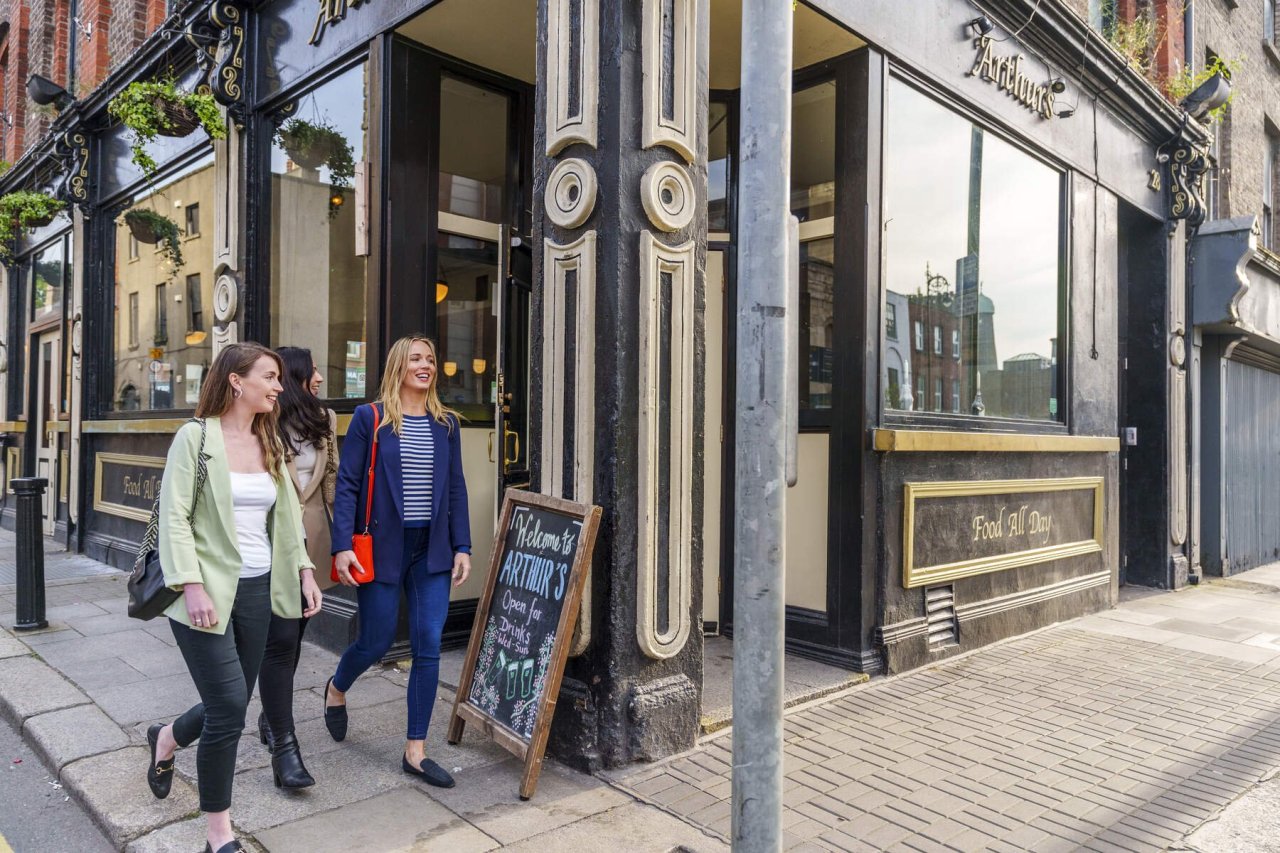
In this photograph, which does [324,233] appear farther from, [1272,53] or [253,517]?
→ [1272,53]

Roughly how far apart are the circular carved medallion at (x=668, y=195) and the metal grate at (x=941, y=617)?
316cm

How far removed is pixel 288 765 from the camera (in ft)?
11.6

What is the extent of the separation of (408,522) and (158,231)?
268 inches

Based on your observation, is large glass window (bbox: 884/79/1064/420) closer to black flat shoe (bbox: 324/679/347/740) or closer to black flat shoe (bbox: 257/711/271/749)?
black flat shoe (bbox: 324/679/347/740)

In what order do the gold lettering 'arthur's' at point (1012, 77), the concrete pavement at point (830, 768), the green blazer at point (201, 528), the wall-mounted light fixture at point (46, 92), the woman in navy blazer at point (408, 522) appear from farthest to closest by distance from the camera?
the wall-mounted light fixture at point (46, 92) < the gold lettering 'arthur's' at point (1012, 77) < the woman in navy blazer at point (408, 522) < the concrete pavement at point (830, 768) < the green blazer at point (201, 528)

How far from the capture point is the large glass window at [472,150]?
6.03 metres

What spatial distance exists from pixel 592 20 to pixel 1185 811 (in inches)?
169

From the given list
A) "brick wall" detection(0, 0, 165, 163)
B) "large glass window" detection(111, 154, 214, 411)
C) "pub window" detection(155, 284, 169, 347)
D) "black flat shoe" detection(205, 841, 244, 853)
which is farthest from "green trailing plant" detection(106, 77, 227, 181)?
"black flat shoe" detection(205, 841, 244, 853)

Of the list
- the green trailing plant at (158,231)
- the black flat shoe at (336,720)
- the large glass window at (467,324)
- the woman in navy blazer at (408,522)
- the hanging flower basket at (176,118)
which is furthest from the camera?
the green trailing plant at (158,231)

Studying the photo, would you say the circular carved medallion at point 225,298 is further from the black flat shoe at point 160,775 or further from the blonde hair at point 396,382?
the black flat shoe at point 160,775

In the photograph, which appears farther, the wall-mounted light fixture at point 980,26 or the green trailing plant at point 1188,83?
the green trailing plant at point 1188,83

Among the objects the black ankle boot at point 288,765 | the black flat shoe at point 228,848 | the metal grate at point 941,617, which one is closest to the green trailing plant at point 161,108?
the black ankle boot at point 288,765

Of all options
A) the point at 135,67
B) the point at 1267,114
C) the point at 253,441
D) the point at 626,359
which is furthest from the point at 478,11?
the point at 1267,114

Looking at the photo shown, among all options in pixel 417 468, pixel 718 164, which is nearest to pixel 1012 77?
pixel 718 164
